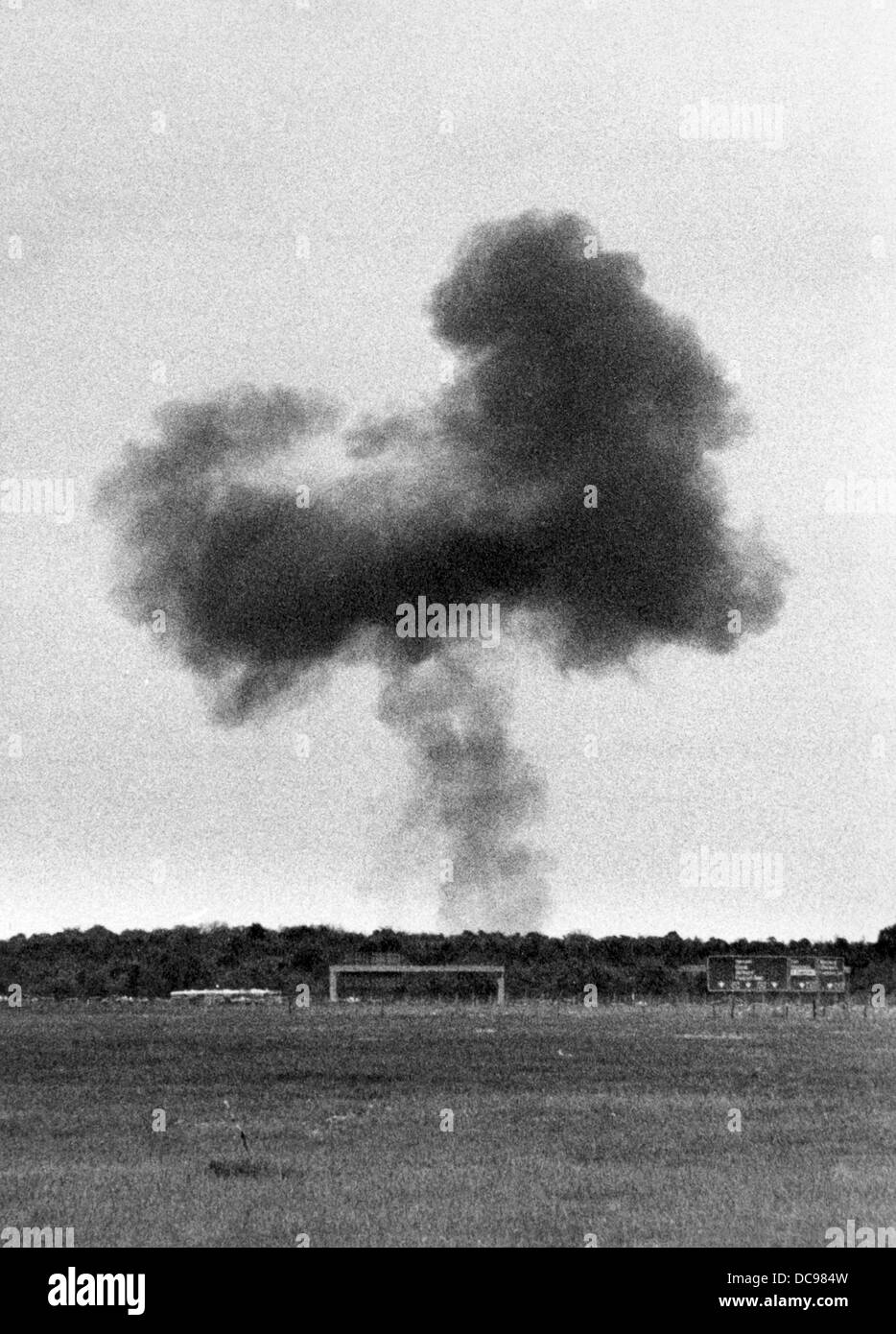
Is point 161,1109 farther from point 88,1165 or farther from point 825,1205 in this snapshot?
point 825,1205

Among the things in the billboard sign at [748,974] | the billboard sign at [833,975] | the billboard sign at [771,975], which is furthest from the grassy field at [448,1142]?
the billboard sign at [833,975]

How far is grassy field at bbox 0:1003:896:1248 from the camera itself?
24.5 meters

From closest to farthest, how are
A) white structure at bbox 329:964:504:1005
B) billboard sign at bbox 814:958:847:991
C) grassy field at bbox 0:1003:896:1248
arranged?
1. grassy field at bbox 0:1003:896:1248
2. billboard sign at bbox 814:958:847:991
3. white structure at bbox 329:964:504:1005

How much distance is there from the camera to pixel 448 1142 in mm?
34094

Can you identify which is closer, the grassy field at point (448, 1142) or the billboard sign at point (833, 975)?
the grassy field at point (448, 1142)

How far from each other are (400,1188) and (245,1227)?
12.8ft

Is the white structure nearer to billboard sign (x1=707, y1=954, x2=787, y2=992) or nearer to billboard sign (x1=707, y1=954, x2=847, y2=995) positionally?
billboard sign (x1=707, y1=954, x2=787, y2=992)

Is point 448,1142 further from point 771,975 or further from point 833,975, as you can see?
point 833,975

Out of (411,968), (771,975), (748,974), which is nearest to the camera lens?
(771,975)

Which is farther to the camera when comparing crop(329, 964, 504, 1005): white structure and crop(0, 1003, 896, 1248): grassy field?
crop(329, 964, 504, 1005): white structure

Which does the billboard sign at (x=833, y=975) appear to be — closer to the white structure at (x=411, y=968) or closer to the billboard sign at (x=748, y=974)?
the billboard sign at (x=748, y=974)

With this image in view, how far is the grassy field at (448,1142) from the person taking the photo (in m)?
24.5

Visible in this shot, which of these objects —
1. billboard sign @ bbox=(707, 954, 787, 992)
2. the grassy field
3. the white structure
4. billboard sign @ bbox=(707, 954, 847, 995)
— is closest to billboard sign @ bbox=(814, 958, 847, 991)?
billboard sign @ bbox=(707, 954, 847, 995)

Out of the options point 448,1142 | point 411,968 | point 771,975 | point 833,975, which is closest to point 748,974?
point 771,975
